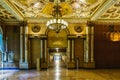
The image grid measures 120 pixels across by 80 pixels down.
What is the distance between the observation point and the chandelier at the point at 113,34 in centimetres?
1550

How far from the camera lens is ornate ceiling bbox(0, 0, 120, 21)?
1129 centimetres

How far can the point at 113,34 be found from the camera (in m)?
15.5

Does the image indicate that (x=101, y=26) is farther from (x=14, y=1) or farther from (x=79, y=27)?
(x=14, y=1)

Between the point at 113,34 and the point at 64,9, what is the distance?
14.8 ft

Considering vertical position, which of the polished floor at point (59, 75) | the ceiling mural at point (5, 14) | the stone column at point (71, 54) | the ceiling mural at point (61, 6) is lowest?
the polished floor at point (59, 75)

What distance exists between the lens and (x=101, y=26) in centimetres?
1558

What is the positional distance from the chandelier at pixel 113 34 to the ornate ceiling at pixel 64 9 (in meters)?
0.74

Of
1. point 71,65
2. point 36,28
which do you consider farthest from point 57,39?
point 71,65

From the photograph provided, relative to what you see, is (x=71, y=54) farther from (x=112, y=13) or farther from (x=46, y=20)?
(x=112, y=13)

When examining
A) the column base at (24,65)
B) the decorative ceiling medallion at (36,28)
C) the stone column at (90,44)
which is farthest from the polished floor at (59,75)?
the decorative ceiling medallion at (36,28)

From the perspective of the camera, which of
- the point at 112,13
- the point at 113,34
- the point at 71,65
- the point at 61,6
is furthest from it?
the point at 71,65

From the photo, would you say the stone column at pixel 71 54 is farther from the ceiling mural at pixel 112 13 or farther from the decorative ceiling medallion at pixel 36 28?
the ceiling mural at pixel 112 13

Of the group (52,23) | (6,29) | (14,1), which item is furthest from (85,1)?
(6,29)

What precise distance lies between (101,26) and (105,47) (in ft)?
5.12
